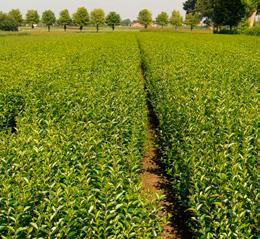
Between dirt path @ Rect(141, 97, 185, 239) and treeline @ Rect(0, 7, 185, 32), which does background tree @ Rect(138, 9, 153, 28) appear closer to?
treeline @ Rect(0, 7, 185, 32)

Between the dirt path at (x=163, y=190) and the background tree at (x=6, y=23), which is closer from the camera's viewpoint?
the dirt path at (x=163, y=190)

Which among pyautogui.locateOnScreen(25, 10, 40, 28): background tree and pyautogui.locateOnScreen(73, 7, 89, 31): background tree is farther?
pyautogui.locateOnScreen(25, 10, 40, 28): background tree

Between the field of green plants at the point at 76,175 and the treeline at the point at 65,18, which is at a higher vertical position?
the treeline at the point at 65,18

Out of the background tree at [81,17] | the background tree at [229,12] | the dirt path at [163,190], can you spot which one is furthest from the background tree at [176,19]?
the dirt path at [163,190]

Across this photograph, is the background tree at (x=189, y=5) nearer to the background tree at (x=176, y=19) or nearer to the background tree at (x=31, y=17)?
the background tree at (x=176, y=19)

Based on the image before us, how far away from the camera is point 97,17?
146625 millimetres

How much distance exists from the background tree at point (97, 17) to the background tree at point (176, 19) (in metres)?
27.6

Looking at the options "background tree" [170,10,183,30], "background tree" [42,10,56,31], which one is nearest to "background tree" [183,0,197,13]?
"background tree" [170,10,183,30]

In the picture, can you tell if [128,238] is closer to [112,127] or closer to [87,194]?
[87,194]

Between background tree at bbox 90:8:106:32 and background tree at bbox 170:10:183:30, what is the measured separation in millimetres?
27570

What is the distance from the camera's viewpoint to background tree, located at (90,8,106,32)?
144875mm

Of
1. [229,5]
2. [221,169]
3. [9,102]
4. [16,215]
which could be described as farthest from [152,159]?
[229,5]

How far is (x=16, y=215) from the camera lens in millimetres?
4070

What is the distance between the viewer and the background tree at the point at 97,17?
475ft
